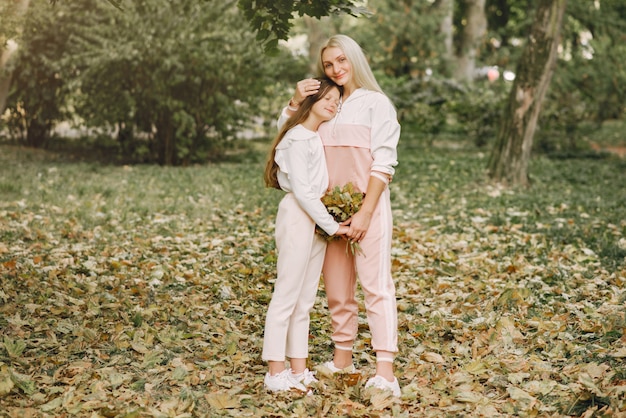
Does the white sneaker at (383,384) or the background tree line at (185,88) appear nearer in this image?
the white sneaker at (383,384)

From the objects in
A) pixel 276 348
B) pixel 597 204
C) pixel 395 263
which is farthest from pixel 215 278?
pixel 597 204

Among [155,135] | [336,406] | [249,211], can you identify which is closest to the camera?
[336,406]

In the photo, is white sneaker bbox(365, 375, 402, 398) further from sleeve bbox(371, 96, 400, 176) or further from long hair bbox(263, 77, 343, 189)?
long hair bbox(263, 77, 343, 189)

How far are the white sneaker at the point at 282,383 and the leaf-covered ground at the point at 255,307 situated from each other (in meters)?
0.06

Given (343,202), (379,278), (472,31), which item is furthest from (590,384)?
(472,31)

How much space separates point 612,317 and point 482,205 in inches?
208

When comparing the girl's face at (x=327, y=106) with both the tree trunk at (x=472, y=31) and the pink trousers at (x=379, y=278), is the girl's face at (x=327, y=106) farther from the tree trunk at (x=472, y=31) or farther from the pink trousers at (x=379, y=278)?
the tree trunk at (x=472, y=31)

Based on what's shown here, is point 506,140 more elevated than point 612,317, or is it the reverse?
point 506,140

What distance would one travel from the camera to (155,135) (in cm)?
1534

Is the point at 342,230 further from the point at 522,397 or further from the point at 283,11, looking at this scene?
the point at 283,11

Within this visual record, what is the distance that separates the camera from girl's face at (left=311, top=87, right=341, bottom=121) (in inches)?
158

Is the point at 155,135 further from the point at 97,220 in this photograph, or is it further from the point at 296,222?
the point at 296,222

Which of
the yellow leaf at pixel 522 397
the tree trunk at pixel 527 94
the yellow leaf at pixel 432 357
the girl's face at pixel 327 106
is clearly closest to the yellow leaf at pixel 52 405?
the girl's face at pixel 327 106

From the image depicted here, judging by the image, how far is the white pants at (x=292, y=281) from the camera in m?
4.00
